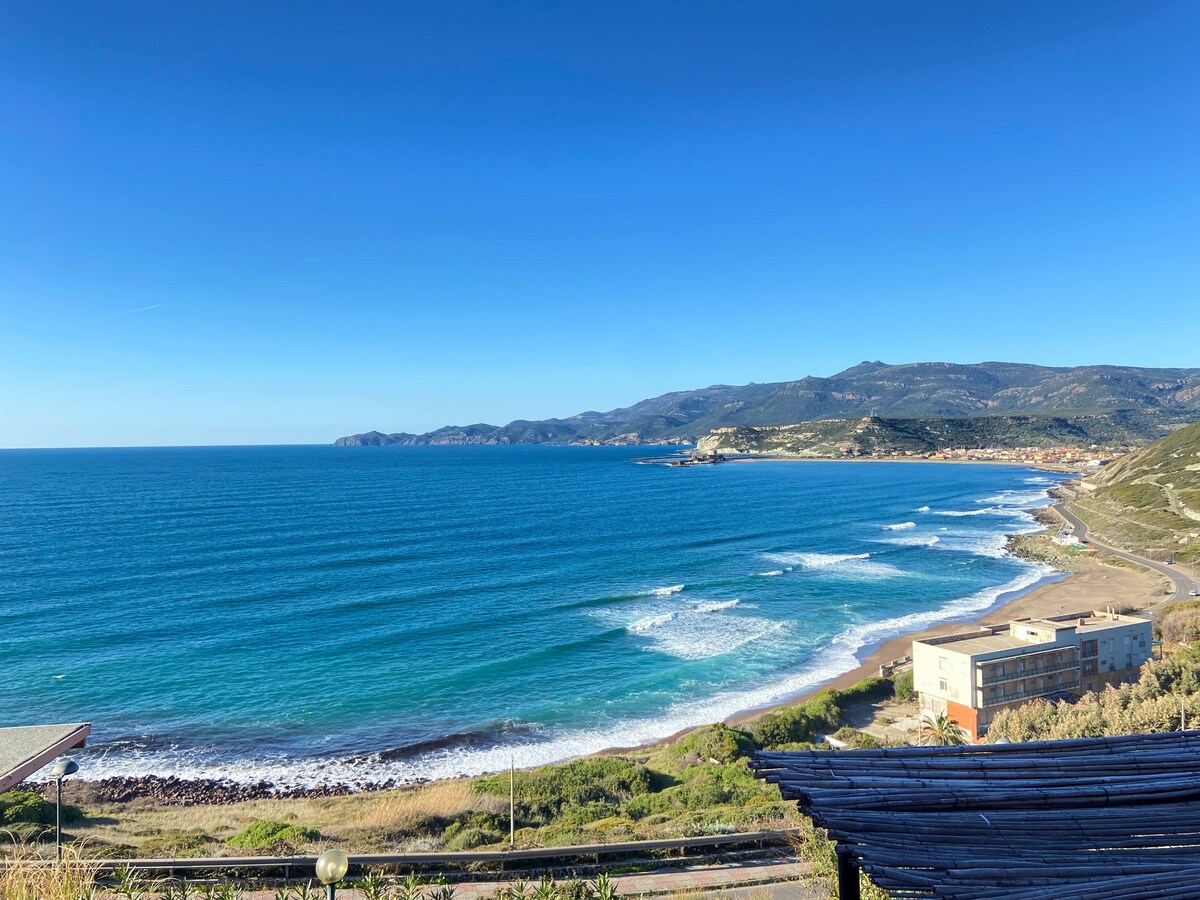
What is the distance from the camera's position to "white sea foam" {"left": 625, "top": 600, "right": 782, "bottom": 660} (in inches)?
1416

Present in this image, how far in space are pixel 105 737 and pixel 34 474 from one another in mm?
156478

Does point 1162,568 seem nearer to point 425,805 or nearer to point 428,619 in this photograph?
point 428,619

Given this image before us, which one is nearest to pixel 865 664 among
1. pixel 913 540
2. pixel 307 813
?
pixel 307 813

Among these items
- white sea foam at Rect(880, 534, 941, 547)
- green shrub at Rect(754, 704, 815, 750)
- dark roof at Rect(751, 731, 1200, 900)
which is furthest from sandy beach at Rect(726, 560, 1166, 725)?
dark roof at Rect(751, 731, 1200, 900)

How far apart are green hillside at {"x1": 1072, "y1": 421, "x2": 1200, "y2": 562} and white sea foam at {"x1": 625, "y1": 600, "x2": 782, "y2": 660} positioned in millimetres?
42170

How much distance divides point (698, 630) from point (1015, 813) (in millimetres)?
35978

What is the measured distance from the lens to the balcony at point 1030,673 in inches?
1029

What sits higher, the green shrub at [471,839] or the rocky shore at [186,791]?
the green shrub at [471,839]

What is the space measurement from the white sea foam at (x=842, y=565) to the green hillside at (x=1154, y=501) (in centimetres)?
2524

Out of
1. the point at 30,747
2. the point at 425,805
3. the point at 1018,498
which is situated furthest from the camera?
the point at 1018,498

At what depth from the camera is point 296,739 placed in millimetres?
25969

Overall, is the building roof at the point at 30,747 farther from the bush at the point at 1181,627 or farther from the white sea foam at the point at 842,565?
the white sea foam at the point at 842,565

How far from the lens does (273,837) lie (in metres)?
14.1

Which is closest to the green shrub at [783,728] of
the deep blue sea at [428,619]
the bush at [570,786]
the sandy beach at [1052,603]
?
the sandy beach at [1052,603]
